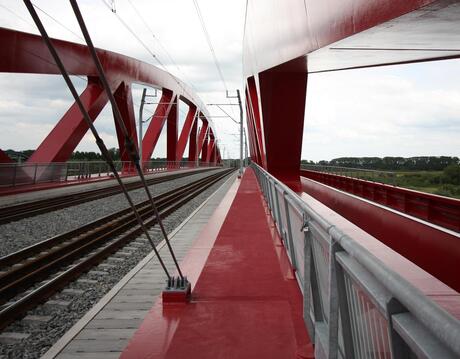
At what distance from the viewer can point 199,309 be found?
3574 mm

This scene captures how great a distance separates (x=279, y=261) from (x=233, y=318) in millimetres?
1951

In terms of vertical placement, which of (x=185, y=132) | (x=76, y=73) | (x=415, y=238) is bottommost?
(x=415, y=238)

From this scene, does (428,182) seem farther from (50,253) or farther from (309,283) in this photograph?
(50,253)

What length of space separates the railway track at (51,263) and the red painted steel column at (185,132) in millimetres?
46341

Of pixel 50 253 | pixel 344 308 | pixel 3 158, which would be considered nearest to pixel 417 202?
pixel 50 253

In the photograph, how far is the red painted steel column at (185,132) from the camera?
193 feet

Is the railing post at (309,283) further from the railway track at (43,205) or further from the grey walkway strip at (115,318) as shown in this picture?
the railway track at (43,205)

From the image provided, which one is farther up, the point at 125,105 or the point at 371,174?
the point at 125,105

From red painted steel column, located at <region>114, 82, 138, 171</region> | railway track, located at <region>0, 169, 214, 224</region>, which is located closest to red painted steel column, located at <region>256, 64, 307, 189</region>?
railway track, located at <region>0, 169, 214, 224</region>

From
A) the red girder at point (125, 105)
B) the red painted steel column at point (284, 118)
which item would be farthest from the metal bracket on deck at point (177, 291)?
the red girder at point (125, 105)

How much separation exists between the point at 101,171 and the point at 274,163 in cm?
1681

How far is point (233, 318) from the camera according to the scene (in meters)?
3.38

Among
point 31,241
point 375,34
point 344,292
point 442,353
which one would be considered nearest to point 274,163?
point 31,241

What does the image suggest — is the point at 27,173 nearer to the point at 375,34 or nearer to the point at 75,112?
the point at 75,112
